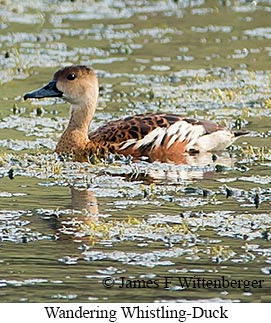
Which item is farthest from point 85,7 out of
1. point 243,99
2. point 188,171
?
point 188,171

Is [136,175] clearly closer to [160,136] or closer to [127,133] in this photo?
[127,133]

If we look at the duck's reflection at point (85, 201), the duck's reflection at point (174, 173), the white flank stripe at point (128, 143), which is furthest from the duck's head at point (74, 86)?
the duck's reflection at point (85, 201)

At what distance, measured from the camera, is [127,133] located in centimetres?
1236

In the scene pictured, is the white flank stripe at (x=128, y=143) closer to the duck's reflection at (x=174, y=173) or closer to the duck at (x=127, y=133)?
the duck at (x=127, y=133)

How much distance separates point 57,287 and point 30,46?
10.2 meters

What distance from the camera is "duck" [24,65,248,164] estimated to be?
1234 cm

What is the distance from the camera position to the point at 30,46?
59.1ft

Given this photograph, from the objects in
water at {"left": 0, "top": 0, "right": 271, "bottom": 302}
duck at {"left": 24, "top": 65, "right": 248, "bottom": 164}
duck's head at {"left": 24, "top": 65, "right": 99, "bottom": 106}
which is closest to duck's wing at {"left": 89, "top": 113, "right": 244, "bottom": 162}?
duck at {"left": 24, "top": 65, "right": 248, "bottom": 164}

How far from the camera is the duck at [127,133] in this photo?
1234cm

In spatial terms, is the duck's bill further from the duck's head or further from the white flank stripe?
the white flank stripe

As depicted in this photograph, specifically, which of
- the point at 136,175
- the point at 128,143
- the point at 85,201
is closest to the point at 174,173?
the point at 136,175

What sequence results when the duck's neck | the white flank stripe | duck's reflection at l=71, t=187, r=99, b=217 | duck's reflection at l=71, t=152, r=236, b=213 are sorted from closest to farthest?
duck's reflection at l=71, t=187, r=99, b=217, duck's reflection at l=71, t=152, r=236, b=213, the white flank stripe, the duck's neck
